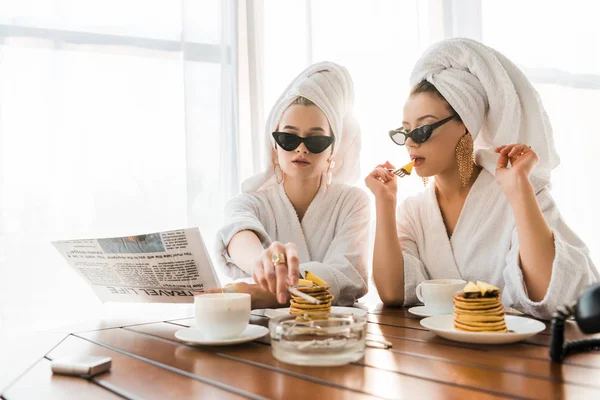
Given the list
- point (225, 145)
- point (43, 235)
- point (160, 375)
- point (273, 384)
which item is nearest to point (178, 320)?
point (160, 375)

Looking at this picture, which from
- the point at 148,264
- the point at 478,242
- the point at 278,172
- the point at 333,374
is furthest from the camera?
the point at 278,172

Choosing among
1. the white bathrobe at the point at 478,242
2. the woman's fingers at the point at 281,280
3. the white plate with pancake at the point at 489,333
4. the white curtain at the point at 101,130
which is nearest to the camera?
the white plate with pancake at the point at 489,333

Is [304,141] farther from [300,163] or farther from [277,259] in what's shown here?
[277,259]

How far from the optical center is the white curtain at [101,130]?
7.55ft

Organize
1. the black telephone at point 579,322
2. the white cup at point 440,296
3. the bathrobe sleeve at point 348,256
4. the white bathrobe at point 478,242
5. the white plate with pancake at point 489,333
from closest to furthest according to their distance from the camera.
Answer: the black telephone at point 579,322, the white plate with pancake at point 489,333, the white cup at point 440,296, the white bathrobe at point 478,242, the bathrobe sleeve at point 348,256

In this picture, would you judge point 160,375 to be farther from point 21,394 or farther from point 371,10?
point 371,10

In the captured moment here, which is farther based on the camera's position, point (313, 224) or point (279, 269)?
point (313, 224)

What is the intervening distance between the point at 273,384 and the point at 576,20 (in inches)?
138

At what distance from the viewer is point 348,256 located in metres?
1.74

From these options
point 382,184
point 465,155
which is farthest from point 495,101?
point 382,184

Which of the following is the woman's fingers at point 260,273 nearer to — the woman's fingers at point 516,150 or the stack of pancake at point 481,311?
the stack of pancake at point 481,311

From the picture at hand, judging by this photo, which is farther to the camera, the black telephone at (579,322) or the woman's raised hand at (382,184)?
the woman's raised hand at (382,184)

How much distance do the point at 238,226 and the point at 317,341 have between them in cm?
90

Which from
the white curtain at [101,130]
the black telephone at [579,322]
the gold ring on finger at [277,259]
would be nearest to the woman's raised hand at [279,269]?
the gold ring on finger at [277,259]
